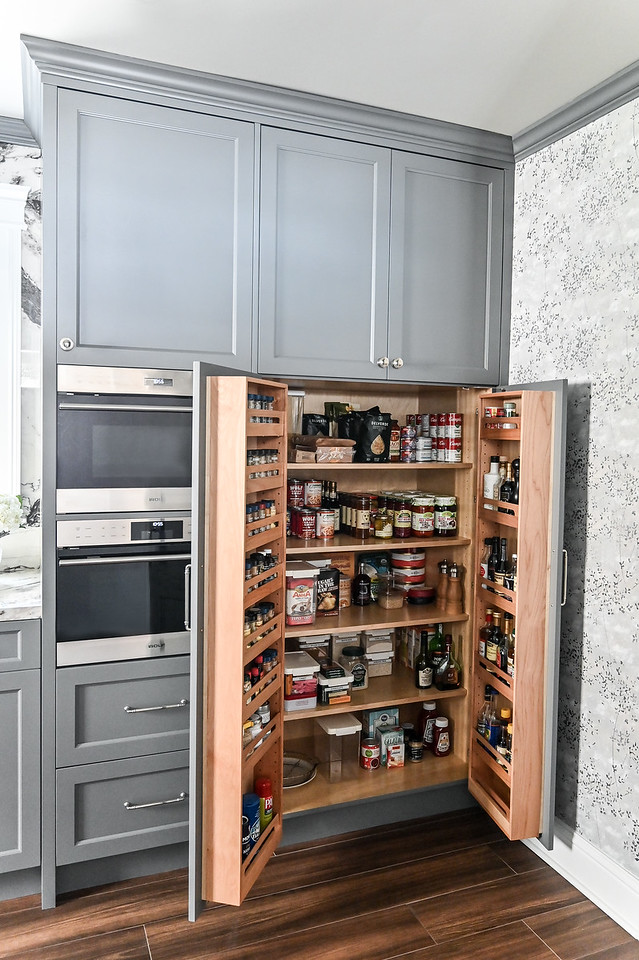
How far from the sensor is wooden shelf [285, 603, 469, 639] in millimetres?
2475

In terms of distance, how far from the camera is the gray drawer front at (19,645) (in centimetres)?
206

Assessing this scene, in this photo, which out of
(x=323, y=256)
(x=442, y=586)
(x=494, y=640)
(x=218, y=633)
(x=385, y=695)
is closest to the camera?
(x=218, y=633)

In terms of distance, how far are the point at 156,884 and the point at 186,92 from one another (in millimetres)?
2609

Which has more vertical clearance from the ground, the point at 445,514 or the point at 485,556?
the point at 445,514

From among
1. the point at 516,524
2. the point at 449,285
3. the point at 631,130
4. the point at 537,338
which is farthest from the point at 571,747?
the point at 631,130

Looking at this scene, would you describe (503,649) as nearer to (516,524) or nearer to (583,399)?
(516,524)

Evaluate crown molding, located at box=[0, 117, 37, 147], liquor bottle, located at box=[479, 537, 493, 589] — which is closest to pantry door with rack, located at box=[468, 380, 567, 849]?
liquor bottle, located at box=[479, 537, 493, 589]

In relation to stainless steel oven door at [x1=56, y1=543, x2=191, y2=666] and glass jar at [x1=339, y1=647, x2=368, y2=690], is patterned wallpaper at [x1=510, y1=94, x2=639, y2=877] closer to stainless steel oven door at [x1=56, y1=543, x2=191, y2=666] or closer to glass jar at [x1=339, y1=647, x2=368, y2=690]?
glass jar at [x1=339, y1=647, x2=368, y2=690]

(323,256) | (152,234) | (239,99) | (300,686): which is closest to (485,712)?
(300,686)

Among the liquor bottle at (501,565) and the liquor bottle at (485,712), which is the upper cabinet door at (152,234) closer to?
the liquor bottle at (501,565)

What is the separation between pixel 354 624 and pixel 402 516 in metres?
0.48

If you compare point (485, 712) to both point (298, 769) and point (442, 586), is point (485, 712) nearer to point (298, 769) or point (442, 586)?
point (442, 586)

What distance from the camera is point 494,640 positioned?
8.11 feet

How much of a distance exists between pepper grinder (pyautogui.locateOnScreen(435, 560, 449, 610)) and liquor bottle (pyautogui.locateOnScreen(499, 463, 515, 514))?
0.46 meters
